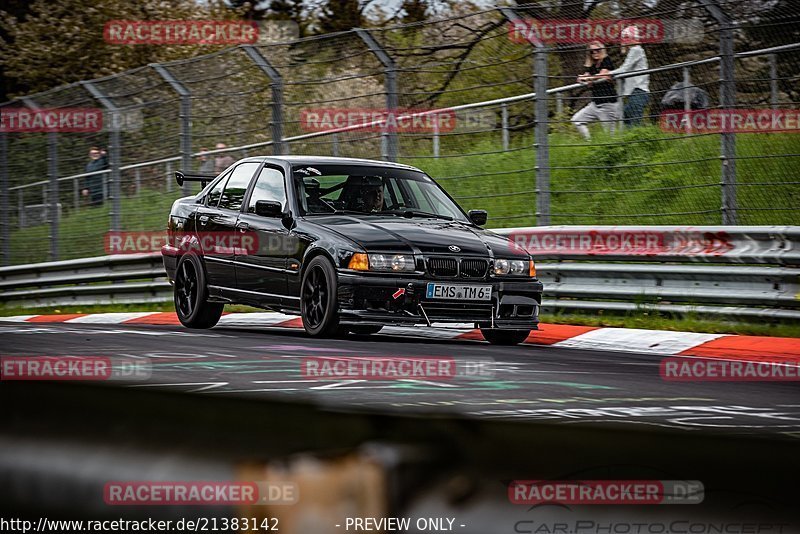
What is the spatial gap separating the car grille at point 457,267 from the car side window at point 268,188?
1.67 m

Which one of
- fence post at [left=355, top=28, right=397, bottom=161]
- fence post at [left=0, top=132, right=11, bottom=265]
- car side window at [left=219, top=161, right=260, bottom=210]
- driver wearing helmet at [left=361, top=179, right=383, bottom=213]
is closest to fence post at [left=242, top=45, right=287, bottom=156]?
fence post at [left=355, top=28, right=397, bottom=161]

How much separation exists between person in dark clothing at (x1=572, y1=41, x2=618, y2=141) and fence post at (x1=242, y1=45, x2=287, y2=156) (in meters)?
4.06

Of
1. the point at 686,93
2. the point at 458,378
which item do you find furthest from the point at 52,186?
the point at 458,378

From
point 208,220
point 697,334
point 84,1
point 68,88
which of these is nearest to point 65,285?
point 68,88

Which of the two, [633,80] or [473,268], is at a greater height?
[633,80]

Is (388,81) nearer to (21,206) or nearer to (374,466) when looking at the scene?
(21,206)

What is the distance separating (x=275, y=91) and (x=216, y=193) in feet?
11.4

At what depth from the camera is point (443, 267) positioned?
8.87m

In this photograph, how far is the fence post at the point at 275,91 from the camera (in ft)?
46.4

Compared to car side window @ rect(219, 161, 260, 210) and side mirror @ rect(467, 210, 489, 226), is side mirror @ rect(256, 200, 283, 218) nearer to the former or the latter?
car side window @ rect(219, 161, 260, 210)

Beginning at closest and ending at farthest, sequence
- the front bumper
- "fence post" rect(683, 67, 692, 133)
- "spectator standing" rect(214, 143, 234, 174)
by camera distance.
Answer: the front bumper → "fence post" rect(683, 67, 692, 133) → "spectator standing" rect(214, 143, 234, 174)

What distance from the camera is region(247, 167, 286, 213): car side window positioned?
397 inches

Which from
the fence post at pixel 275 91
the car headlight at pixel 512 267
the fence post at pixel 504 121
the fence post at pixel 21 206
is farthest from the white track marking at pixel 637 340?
the fence post at pixel 21 206

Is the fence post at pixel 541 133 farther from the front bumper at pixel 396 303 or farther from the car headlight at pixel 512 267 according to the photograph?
the front bumper at pixel 396 303
